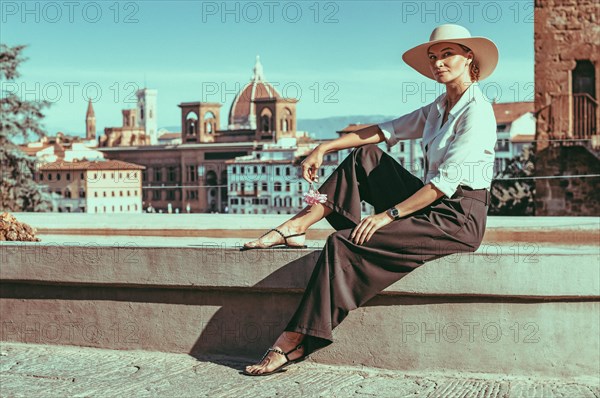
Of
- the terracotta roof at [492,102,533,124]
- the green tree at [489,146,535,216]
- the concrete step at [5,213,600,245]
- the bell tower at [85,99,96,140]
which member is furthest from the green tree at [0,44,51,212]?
the bell tower at [85,99,96,140]

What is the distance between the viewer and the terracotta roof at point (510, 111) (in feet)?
258

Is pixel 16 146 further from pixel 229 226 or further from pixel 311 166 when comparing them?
pixel 311 166

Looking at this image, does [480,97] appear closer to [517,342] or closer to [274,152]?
Result: [517,342]

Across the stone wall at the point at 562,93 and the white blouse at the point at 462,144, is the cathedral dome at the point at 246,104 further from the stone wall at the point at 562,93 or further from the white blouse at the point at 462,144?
the white blouse at the point at 462,144

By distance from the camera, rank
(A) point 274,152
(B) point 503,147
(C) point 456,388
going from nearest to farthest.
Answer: (C) point 456,388 → (B) point 503,147 → (A) point 274,152

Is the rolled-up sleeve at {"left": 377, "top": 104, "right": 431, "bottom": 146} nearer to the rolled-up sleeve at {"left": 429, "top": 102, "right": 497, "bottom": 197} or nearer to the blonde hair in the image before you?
the blonde hair

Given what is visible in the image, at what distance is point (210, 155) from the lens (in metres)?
128

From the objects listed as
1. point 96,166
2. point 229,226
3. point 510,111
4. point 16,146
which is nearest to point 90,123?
point 510,111

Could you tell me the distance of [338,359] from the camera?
4.01 metres

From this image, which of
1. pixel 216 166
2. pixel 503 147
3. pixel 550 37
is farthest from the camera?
pixel 216 166

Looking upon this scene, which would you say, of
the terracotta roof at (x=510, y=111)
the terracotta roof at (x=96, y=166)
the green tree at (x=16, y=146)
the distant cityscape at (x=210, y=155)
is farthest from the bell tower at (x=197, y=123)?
the green tree at (x=16, y=146)

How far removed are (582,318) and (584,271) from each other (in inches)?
7.5

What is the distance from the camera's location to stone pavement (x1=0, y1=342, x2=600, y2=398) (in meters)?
3.64

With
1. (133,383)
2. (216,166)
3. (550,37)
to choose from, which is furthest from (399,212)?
(216,166)
